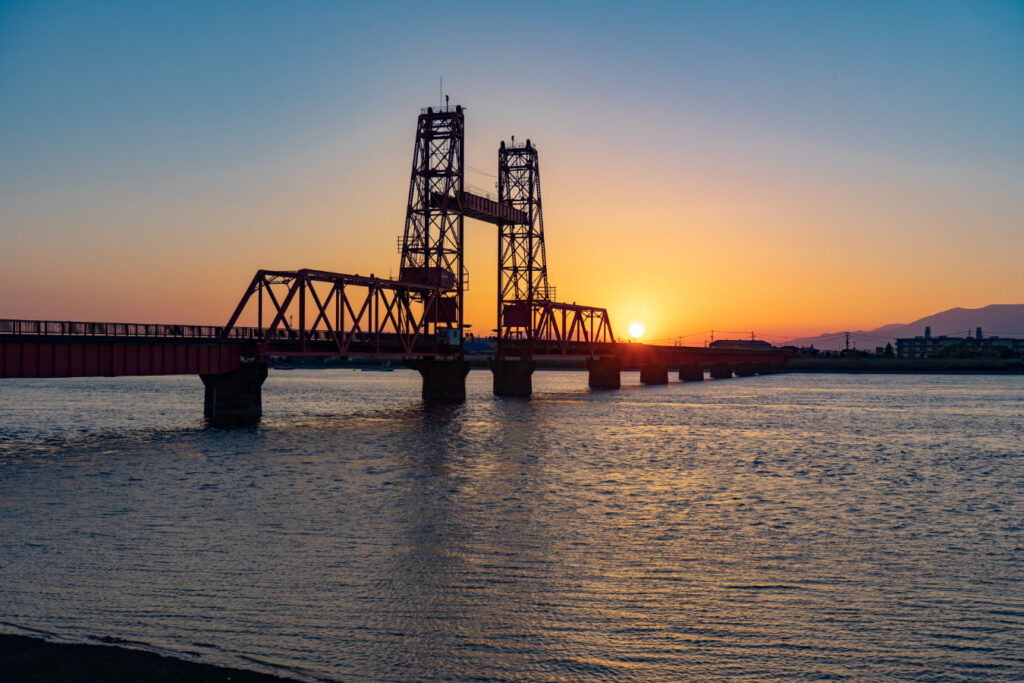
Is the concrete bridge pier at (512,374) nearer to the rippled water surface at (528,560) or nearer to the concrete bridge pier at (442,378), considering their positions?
the concrete bridge pier at (442,378)

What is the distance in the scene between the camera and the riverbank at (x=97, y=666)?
1058 centimetres

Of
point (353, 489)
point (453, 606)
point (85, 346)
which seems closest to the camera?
point (453, 606)

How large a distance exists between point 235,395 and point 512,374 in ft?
172

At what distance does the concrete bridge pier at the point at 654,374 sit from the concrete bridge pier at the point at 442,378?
75.4m

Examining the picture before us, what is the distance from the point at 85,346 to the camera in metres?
52.0

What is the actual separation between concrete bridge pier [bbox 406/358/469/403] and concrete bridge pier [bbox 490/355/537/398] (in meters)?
A: 15.3

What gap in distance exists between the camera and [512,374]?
114m

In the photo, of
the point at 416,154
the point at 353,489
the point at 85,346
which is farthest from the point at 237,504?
the point at 416,154

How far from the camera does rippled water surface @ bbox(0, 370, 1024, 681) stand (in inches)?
503

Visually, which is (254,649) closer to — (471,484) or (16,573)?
(16,573)

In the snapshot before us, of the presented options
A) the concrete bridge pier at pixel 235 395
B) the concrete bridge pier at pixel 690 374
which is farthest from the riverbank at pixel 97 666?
the concrete bridge pier at pixel 690 374

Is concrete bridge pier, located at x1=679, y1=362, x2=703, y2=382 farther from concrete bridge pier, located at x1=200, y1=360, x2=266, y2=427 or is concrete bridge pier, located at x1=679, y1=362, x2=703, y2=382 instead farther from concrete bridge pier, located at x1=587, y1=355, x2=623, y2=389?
concrete bridge pier, located at x1=200, y1=360, x2=266, y2=427

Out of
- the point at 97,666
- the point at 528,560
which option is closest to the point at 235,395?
the point at 528,560

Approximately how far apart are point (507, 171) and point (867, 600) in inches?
4109
